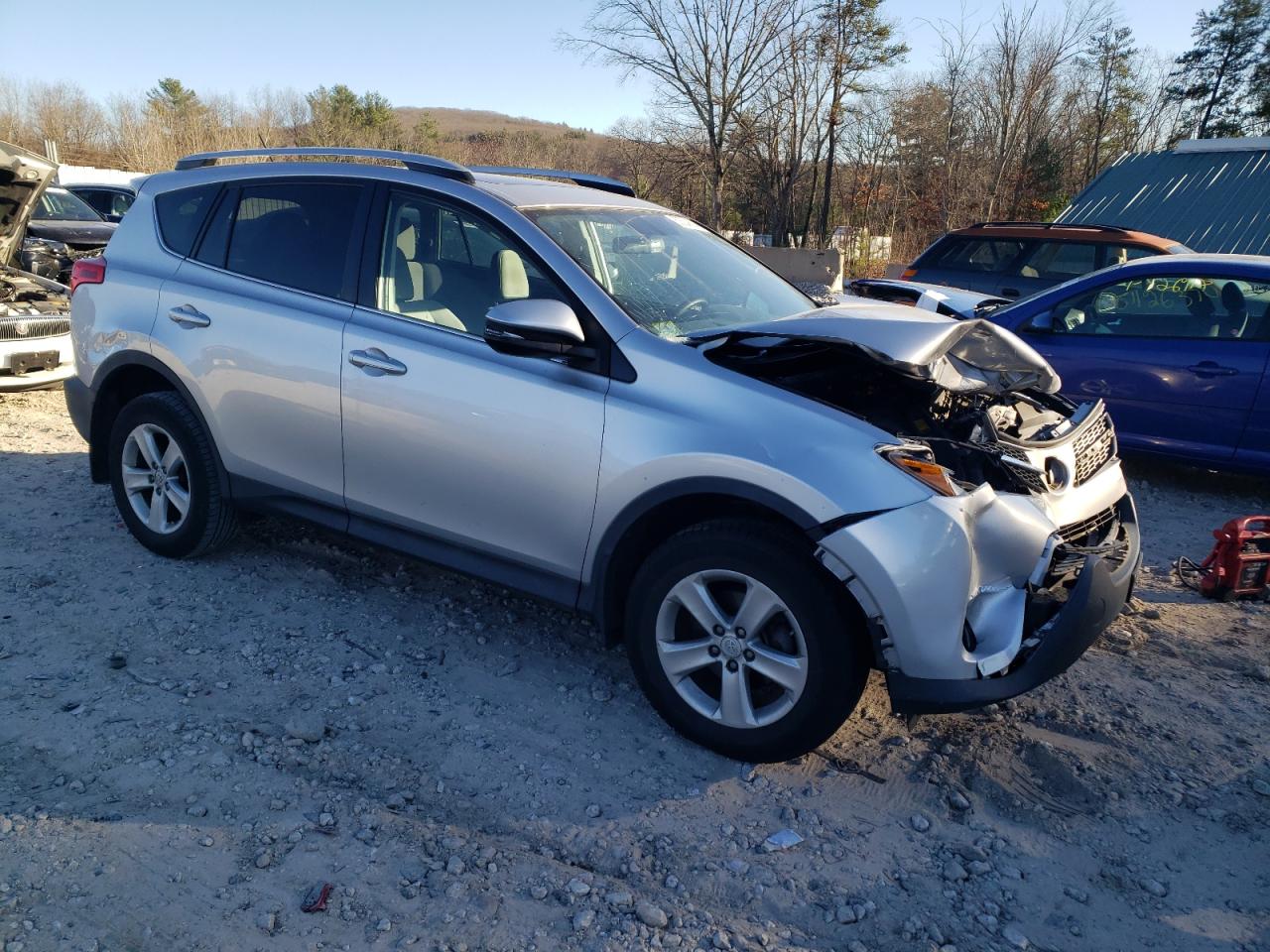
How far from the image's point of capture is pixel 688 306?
3648 mm

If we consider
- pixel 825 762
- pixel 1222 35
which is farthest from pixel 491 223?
pixel 1222 35

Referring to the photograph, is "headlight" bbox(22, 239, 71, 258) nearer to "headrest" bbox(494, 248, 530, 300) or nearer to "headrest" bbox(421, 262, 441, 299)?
"headrest" bbox(421, 262, 441, 299)

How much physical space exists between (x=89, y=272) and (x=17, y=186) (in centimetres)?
415

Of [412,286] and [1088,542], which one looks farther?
[412,286]

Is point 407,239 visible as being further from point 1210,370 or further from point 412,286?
point 1210,370

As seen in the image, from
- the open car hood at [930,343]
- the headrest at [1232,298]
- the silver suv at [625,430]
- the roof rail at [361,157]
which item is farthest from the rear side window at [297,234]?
the headrest at [1232,298]

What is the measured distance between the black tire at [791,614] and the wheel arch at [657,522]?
Result: 8cm

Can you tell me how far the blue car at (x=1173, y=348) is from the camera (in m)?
5.78

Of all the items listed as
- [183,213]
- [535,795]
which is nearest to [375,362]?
[183,213]

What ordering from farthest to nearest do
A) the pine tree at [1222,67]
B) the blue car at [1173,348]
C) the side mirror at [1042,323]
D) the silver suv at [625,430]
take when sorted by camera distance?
1. the pine tree at [1222,67]
2. the side mirror at [1042,323]
3. the blue car at [1173,348]
4. the silver suv at [625,430]

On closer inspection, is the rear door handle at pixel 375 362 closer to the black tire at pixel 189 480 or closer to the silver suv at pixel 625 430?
the silver suv at pixel 625 430

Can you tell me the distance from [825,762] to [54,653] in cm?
300

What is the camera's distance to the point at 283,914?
2391 mm

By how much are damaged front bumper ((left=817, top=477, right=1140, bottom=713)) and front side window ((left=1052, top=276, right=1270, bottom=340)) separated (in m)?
4.00
